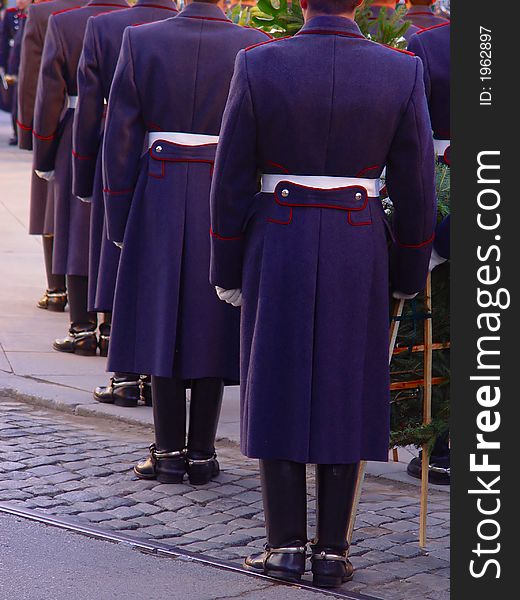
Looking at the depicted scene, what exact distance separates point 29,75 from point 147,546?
4.79 meters

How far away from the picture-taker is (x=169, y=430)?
18.5ft

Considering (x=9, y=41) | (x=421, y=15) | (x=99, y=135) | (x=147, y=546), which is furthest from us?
(x=9, y=41)

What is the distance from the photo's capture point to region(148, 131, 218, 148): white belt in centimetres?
551

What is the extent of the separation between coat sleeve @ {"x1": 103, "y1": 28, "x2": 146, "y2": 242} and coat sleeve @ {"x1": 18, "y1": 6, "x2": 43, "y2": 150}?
329 cm

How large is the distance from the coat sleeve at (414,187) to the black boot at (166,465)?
154 centimetres

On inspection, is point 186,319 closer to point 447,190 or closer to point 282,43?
point 447,190

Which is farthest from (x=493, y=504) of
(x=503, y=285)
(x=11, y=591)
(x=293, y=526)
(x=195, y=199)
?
(x=195, y=199)

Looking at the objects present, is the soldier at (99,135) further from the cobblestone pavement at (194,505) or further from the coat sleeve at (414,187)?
the coat sleeve at (414,187)

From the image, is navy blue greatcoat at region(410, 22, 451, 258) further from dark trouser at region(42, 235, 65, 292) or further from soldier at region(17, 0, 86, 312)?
dark trouser at region(42, 235, 65, 292)

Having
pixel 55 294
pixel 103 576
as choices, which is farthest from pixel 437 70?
pixel 55 294

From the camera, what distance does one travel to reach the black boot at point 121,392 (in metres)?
7.02

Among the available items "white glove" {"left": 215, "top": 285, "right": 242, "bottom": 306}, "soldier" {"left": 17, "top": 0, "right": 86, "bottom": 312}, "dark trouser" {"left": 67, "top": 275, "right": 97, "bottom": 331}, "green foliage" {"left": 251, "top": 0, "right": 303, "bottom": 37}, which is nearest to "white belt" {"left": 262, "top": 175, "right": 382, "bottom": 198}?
"white glove" {"left": 215, "top": 285, "right": 242, "bottom": 306}

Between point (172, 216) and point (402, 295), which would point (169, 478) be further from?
point (402, 295)

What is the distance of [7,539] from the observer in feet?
15.8
